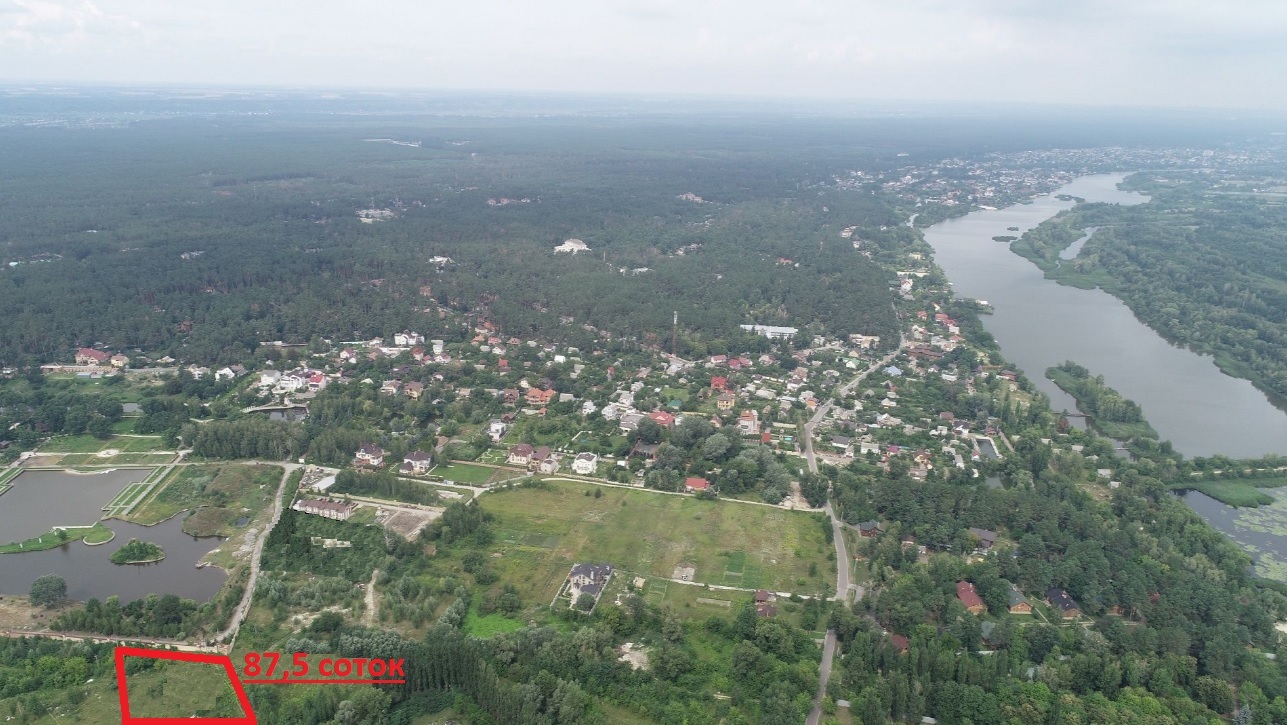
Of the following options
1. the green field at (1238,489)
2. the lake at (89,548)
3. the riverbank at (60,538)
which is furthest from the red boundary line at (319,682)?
the green field at (1238,489)

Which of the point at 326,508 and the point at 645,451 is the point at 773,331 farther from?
the point at 326,508

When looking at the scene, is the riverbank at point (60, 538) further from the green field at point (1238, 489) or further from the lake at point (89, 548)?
the green field at point (1238, 489)

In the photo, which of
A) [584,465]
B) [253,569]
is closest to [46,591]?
[253,569]

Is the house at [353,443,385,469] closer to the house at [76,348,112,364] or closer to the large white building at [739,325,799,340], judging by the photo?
the house at [76,348,112,364]

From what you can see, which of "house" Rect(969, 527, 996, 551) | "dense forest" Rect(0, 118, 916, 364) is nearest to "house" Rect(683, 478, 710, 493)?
"house" Rect(969, 527, 996, 551)

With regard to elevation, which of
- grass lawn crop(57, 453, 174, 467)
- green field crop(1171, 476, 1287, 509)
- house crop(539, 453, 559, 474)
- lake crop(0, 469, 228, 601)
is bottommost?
lake crop(0, 469, 228, 601)

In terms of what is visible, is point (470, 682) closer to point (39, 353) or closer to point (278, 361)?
point (278, 361)
